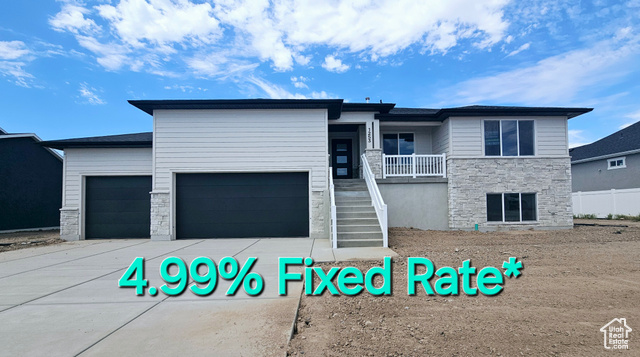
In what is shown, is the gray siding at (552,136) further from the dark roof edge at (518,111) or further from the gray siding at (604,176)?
the gray siding at (604,176)

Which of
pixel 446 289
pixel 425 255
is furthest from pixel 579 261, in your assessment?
pixel 446 289

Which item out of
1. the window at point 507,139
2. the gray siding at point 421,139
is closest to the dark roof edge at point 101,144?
the gray siding at point 421,139

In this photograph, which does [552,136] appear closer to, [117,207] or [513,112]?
[513,112]

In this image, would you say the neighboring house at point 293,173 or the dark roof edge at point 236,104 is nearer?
the dark roof edge at point 236,104

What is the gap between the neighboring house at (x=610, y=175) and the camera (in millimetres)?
17828

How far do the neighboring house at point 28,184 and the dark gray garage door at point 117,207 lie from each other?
252 inches

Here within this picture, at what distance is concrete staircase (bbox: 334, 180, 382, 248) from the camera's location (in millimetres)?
8406

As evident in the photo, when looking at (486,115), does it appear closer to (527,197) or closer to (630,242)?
(527,197)

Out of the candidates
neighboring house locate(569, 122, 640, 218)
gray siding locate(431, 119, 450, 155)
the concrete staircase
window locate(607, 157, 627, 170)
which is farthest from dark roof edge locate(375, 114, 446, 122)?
window locate(607, 157, 627, 170)

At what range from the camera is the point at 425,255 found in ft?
23.0

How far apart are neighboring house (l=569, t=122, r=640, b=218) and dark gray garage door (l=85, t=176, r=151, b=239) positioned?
76.1 feet

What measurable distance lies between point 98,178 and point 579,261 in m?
14.3

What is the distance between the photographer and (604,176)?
2050 centimetres

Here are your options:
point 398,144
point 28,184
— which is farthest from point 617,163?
point 28,184
